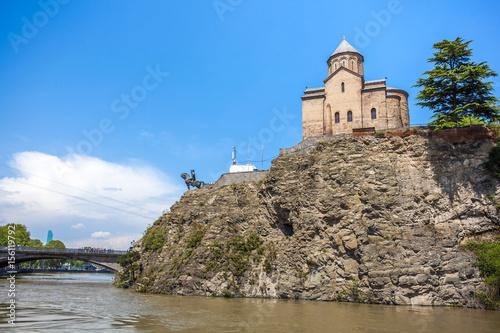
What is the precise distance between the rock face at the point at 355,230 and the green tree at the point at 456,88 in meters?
3.17

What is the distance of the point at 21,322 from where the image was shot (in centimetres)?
1475

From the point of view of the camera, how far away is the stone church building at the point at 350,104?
42.0 m

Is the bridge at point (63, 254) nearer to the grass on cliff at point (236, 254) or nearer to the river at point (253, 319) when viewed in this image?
the grass on cliff at point (236, 254)

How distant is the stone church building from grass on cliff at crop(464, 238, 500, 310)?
1912cm

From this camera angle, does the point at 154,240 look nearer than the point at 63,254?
Yes

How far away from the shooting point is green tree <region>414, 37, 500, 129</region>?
28.6 metres

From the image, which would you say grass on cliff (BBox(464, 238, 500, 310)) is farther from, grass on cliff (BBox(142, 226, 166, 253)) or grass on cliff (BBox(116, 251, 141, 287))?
grass on cliff (BBox(116, 251, 141, 287))

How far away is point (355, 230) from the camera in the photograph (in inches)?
1062

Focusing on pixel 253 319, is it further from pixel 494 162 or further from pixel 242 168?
pixel 242 168

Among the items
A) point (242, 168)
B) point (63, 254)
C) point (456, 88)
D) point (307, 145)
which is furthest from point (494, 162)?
point (63, 254)

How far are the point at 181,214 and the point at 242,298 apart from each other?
539 inches

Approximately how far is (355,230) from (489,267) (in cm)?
846

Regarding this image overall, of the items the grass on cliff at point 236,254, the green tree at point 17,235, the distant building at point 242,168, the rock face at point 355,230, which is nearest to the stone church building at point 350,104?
the distant building at point 242,168

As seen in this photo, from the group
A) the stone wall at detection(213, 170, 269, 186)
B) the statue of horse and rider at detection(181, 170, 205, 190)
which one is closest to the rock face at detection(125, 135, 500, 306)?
the stone wall at detection(213, 170, 269, 186)
